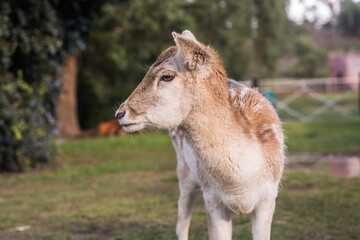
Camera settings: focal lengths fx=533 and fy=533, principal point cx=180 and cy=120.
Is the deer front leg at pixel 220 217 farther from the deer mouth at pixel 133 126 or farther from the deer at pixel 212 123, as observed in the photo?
the deer mouth at pixel 133 126

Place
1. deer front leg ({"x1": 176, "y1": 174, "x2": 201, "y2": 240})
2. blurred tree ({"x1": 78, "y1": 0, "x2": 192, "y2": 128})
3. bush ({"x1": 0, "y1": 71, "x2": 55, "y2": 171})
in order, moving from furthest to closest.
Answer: blurred tree ({"x1": 78, "y1": 0, "x2": 192, "y2": 128}), bush ({"x1": 0, "y1": 71, "x2": 55, "y2": 171}), deer front leg ({"x1": 176, "y1": 174, "x2": 201, "y2": 240})

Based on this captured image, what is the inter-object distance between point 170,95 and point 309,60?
52.9 m

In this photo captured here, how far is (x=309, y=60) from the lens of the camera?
55344mm

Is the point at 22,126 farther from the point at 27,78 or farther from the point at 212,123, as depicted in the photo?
the point at 212,123

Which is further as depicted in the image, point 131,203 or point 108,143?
point 108,143

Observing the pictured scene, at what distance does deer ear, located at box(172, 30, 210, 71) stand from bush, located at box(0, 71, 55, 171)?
8.08 meters

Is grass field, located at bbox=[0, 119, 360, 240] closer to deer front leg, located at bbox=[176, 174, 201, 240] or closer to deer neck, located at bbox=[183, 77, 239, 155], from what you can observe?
deer front leg, located at bbox=[176, 174, 201, 240]

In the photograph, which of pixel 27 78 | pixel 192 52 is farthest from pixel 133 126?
pixel 27 78

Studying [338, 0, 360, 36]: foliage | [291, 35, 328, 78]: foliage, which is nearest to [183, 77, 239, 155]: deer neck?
[291, 35, 328, 78]: foliage

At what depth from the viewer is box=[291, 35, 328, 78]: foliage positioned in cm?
5534

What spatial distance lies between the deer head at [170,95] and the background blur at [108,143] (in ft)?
2.73

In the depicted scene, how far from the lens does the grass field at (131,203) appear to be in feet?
23.5

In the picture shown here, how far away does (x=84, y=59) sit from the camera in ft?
79.5

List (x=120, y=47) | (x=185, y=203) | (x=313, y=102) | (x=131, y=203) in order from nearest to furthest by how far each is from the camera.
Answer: (x=185, y=203) → (x=131, y=203) → (x=120, y=47) → (x=313, y=102)
